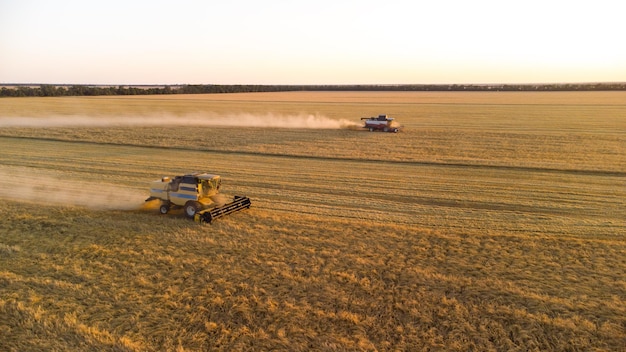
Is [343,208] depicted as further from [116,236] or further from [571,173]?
[571,173]

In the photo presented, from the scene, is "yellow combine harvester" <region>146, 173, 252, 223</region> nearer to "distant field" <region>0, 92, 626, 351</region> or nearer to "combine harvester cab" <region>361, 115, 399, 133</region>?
"distant field" <region>0, 92, 626, 351</region>

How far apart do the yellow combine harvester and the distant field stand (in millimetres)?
392

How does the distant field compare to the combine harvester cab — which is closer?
the distant field

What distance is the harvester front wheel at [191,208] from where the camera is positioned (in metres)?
13.3

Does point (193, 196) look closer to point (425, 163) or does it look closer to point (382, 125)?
point (425, 163)

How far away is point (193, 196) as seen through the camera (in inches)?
523

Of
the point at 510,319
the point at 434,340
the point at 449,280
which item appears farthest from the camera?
the point at 449,280

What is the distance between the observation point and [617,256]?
10734 mm

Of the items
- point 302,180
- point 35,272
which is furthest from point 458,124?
point 35,272

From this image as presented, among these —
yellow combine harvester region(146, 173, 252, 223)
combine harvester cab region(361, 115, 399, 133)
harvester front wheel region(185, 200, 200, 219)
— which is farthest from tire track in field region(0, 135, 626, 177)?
combine harvester cab region(361, 115, 399, 133)

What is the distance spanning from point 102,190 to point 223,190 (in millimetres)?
4779

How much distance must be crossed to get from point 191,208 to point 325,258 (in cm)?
506

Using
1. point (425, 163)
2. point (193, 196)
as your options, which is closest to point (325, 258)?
point (193, 196)

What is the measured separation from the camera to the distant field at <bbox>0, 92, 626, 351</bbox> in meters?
7.64
